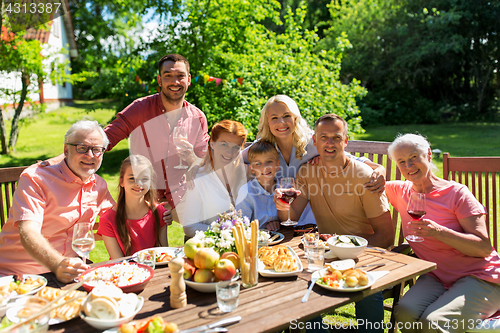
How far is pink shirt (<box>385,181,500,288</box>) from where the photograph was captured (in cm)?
276

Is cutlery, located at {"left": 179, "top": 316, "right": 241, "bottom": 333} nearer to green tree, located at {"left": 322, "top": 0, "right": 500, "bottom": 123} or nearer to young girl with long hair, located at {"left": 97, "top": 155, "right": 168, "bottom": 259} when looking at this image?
young girl with long hair, located at {"left": 97, "top": 155, "right": 168, "bottom": 259}

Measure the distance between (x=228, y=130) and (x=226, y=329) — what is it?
215 cm

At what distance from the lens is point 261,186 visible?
11.8 feet

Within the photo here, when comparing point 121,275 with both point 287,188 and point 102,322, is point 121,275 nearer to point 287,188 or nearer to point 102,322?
point 102,322

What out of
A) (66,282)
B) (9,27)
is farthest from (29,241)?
(9,27)

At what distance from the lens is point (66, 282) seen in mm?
2217

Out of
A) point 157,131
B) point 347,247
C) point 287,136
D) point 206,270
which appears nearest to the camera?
point 206,270

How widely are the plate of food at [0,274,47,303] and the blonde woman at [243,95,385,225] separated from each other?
2.20 meters

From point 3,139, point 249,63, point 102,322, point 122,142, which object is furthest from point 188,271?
point 122,142

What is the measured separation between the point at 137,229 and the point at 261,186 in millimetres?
1186

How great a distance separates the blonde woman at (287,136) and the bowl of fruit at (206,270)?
1.71 metres

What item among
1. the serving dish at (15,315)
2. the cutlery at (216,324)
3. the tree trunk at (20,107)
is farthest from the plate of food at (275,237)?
the tree trunk at (20,107)

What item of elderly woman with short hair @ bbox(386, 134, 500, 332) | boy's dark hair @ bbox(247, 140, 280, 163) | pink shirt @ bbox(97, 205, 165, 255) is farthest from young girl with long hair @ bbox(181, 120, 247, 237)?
elderly woman with short hair @ bbox(386, 134, 500, 332)

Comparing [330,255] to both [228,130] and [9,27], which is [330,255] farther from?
[9,27]
